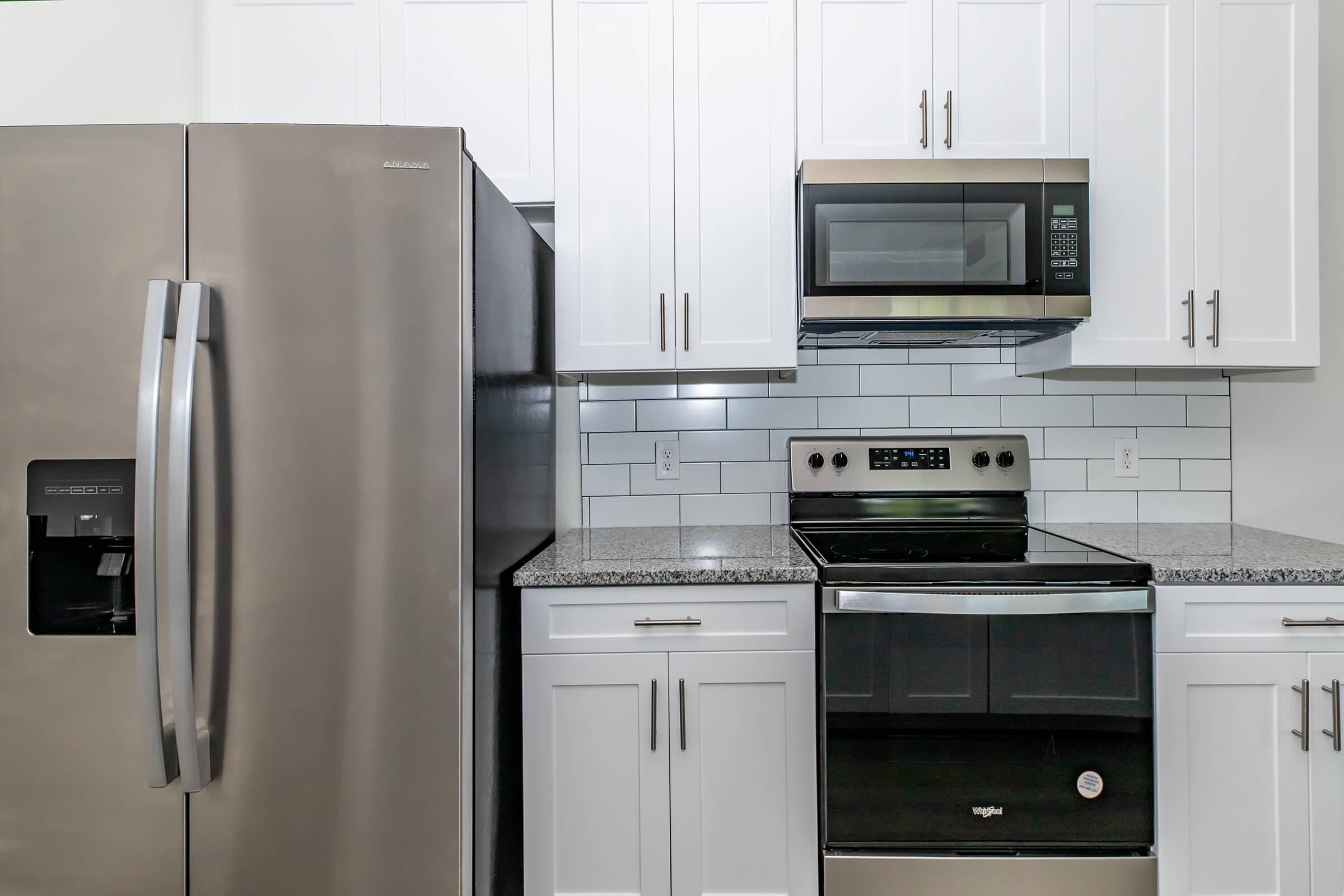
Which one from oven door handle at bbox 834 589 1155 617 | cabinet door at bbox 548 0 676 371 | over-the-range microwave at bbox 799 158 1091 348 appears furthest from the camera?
cabinet door at bbox 548 0 676 371

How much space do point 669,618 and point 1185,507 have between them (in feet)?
5.54

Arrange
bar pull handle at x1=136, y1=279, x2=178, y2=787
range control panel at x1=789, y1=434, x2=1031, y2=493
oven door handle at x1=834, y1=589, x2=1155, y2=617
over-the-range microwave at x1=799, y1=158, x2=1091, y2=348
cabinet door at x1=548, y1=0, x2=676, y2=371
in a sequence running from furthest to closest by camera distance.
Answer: range control panel at x1=789, y1=434, x2=1031, y2=493 → cabinet door at x1=548, y1=0, x2=676, y2=371 → over-the-range microwave at x1=799, y1=158, x2=1091, y2=348 → oven door handle at x1=834, y1=589, x2=1155, y2=617 → bar pull handle at x1=136, y1=279, x2=178, y2=787

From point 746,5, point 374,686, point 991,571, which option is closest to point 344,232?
point 374,686

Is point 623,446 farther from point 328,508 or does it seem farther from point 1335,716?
point 1335,716

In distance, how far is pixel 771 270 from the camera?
1832 millimetres

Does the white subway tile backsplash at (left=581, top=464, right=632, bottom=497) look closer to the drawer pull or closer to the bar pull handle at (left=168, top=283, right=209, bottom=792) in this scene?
the drawer pull

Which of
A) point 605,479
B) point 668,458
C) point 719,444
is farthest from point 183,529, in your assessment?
point 719,444

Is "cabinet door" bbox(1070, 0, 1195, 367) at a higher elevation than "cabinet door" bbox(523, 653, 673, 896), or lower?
higher

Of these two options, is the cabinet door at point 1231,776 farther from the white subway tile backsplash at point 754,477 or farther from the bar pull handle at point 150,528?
the bar pull handle at point 150,528

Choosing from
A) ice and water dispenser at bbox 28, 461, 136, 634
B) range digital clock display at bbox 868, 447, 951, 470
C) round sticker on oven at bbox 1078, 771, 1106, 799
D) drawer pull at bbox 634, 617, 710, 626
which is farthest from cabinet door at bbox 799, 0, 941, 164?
ice and water dispenser at bbox 28, 461, 136, 634

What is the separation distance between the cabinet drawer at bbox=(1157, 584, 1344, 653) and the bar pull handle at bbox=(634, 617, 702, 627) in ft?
3.29

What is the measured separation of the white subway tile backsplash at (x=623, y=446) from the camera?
217 centimetres

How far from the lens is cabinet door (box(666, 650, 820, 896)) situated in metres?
1.52

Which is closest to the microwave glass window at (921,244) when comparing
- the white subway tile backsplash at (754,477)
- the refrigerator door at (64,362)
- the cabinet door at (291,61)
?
the white subway tile backsplash at (754,477)
